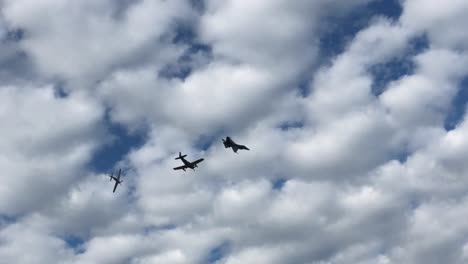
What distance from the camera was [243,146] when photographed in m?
132

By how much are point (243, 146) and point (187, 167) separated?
34852mm

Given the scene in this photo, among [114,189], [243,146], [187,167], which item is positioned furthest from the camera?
[114,189]

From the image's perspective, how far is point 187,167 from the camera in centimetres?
15975

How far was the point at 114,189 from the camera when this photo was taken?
653ft

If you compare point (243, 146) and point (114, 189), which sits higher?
point (114, 189)

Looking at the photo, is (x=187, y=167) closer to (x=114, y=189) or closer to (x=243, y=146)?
(x=243, y=146)

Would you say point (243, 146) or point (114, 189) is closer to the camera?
point (243, 146)

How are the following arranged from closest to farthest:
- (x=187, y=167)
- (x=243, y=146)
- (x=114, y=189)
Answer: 1. (x=243, y=146)
2. (x=187, y=167)
3. (x=114, y=189)

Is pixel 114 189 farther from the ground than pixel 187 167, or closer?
farther from the ground

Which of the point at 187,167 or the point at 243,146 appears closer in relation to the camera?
the point at 243,146

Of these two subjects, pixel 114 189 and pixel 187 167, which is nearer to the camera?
pixel 187 167

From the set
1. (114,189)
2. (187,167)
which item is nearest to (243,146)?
(187,167)

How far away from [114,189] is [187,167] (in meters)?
56.0
